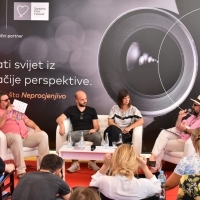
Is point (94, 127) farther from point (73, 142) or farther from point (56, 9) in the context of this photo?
point (56, 9)

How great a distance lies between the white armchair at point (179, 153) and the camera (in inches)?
227

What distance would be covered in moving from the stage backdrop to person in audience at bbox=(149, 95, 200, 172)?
2.14 feet

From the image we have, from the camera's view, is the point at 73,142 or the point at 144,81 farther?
the point at 144,81

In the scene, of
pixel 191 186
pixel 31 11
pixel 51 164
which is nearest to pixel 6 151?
pixel 31 11

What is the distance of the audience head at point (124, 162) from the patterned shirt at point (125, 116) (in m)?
3.28

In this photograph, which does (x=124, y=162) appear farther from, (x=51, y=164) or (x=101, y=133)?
(x=101, y=133)

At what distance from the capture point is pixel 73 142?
6.42 m

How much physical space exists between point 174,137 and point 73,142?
148 centimetres

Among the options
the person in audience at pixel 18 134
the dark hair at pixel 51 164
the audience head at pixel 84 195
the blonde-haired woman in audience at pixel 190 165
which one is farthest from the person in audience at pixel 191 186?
the person in audience at pixel 18 134

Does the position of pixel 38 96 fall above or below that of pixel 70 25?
below

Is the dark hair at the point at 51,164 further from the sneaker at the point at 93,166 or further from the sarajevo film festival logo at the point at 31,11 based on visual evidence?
the sarajevo film festival logo at the point at 31,11

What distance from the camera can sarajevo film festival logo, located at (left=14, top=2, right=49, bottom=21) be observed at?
7.06 metres

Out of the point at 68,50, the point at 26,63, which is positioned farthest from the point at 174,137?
the point at 26,63

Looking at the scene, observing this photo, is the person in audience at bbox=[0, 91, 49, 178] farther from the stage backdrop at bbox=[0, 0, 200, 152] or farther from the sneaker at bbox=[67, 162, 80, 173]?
the stage backdrop at bbox=[0, 0, 200, 152]
